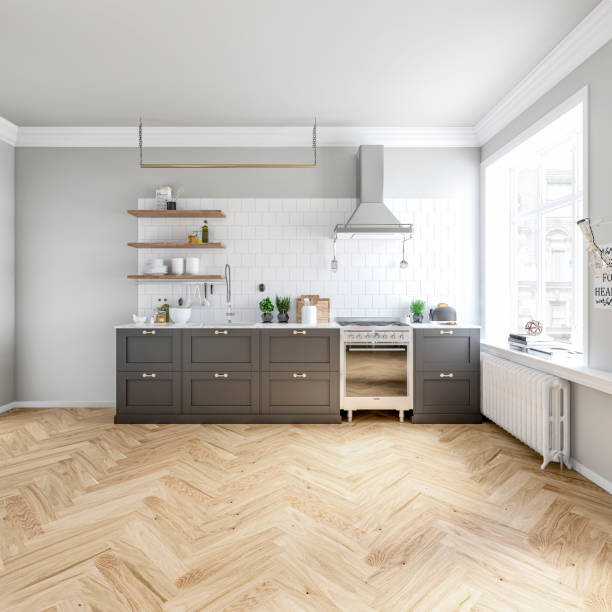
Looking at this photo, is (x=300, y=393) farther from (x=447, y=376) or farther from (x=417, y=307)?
(x=417, y=307)

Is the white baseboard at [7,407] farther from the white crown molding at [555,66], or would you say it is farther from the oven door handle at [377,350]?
the white crown molding at [555,66]

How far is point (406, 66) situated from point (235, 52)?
1352mm

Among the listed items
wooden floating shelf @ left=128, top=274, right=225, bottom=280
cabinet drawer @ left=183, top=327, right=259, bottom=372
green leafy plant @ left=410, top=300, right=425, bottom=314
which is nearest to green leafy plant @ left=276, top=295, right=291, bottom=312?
cabinet drawer @ left=183, top=327, right=259, bottom=372

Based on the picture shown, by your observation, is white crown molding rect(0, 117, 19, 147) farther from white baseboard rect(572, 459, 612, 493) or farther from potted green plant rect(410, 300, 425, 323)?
white baseboard rect(572, 459, 612, 493)

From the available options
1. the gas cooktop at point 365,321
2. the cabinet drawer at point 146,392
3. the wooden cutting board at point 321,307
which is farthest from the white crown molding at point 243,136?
the cabinet drawer at point 146,392

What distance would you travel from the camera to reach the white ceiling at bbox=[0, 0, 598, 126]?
2.58m

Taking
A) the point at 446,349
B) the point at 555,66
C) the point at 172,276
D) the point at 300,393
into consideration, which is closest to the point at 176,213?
the point at 172,276

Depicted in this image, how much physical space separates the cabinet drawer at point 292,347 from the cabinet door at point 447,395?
93 centimetres

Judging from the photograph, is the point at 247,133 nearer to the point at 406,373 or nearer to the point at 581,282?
the point at 406,373

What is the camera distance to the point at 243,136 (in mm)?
4434

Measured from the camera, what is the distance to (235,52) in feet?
9.91

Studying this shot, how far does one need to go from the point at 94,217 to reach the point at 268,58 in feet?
8.77

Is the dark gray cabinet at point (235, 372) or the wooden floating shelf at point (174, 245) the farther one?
the wooden floating shelf at point (174, 245)

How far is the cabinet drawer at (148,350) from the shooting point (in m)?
3.96
